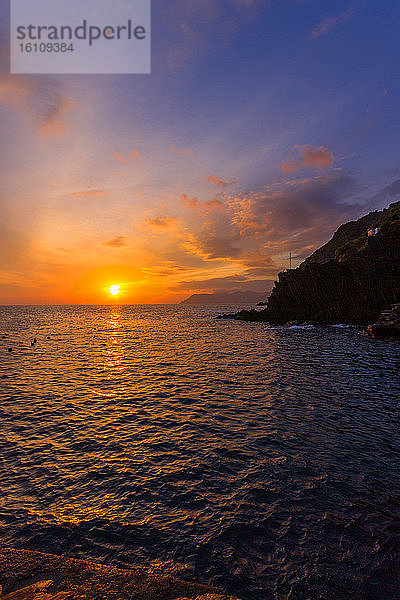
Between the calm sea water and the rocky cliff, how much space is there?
5991cm

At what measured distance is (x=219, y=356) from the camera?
117 feet

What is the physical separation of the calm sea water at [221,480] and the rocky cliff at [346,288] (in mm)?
59908

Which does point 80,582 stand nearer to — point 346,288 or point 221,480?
point 221,480

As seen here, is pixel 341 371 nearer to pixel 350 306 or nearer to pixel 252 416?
pixel 252 416

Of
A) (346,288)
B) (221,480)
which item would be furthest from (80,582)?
(346,288)

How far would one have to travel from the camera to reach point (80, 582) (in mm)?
5852

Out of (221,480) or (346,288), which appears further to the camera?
(346,288)

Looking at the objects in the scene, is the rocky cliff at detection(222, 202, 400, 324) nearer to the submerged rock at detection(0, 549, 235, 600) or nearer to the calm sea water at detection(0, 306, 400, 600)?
the calm sea water at detection(0, 306, 400, 600)

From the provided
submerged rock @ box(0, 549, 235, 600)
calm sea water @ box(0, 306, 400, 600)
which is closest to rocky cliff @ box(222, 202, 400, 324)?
calm sea water @ box(0, 306, 400, 600)

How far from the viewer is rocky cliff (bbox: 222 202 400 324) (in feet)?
240

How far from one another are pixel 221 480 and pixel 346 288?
8200 centimetres

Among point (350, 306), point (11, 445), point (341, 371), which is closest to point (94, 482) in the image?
point (11, 445)

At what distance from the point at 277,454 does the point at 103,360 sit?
28455 mm

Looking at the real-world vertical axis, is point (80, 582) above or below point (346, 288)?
below
